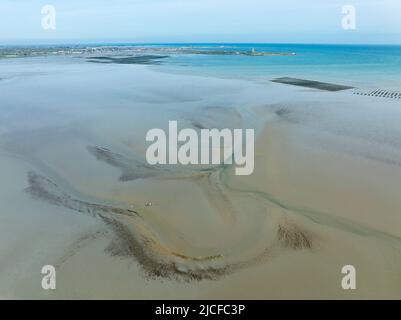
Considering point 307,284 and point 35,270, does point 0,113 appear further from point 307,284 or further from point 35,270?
point 307,284
